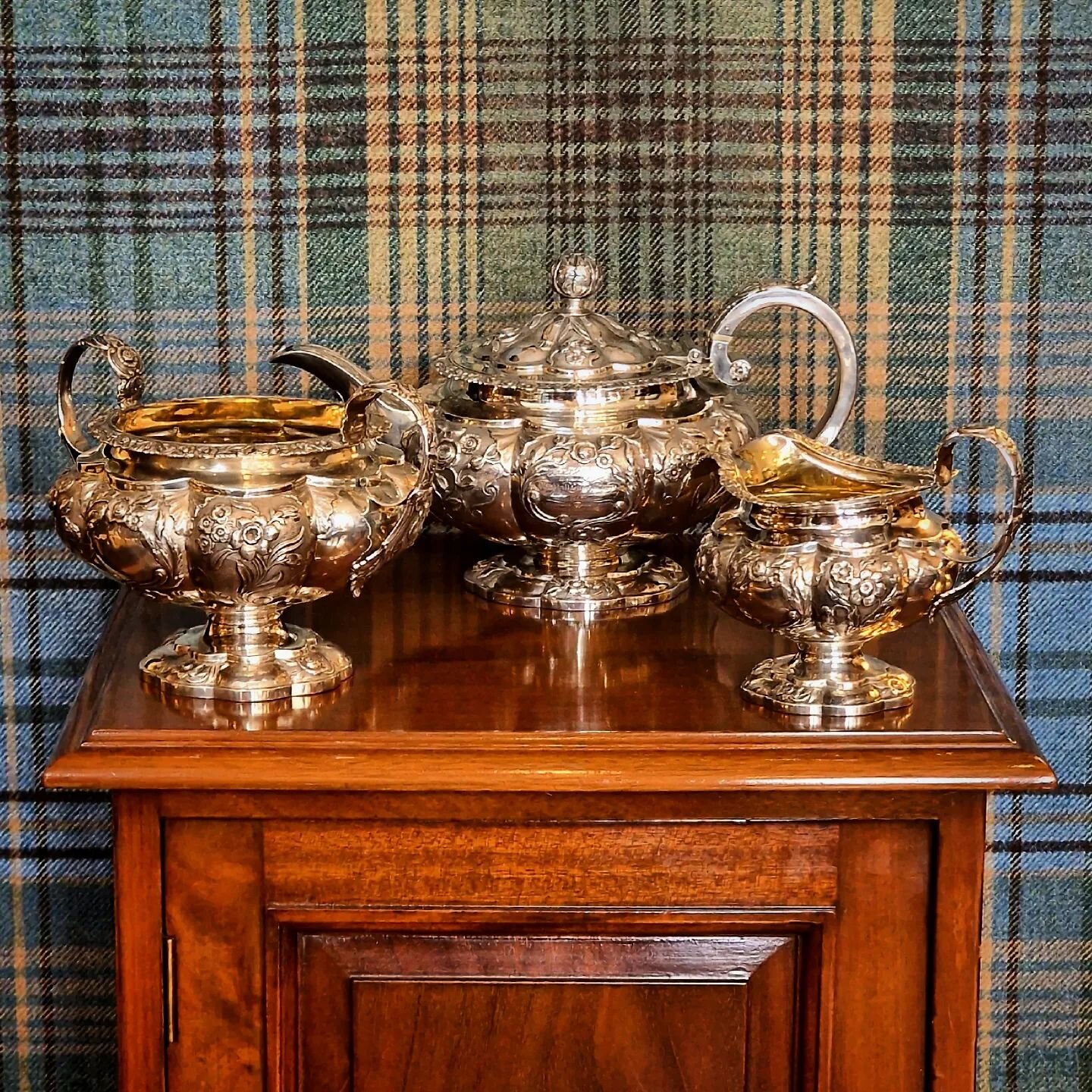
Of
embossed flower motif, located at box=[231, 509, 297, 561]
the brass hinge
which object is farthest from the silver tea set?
the brass hinge

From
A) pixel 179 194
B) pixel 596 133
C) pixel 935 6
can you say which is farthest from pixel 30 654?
pixel 935 6

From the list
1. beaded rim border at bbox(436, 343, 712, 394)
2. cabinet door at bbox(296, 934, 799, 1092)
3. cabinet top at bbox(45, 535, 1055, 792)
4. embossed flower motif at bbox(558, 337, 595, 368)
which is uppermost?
embossed flower motif at bbox(558, 337, 595, 368)

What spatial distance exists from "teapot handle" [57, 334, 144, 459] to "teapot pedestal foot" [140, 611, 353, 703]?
A: 0.13m

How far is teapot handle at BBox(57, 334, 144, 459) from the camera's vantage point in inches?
36.3

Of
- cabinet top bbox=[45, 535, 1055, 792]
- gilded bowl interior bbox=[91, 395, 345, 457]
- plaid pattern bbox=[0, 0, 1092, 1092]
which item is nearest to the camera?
cabinet top bbox=[45, 535, 1055, 792]

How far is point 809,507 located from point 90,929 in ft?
2.35

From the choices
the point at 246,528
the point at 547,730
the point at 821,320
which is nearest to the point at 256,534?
the point at 246,528

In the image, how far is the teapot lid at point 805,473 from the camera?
2.80ft

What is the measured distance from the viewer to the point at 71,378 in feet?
3.08

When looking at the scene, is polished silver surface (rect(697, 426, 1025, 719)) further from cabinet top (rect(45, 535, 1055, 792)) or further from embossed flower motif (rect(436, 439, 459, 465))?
embossed flower motif (rect(436, 439, 459, 465))

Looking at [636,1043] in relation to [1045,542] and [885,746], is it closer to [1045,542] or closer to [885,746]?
[885,746]

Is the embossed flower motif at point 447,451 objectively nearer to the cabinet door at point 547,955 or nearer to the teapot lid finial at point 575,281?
the teapot lid finial at point 575,281

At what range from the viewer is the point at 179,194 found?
1147mm

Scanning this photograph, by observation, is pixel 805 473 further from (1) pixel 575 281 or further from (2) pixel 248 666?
(2) pixel 248 666
